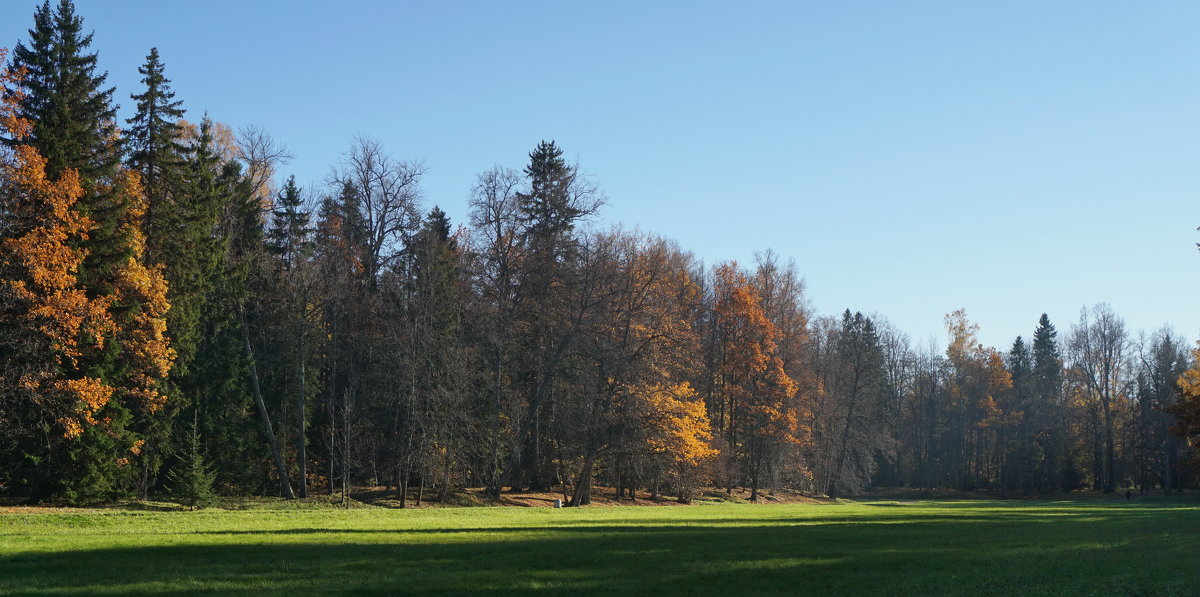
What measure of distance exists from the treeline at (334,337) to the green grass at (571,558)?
7490 millimetres

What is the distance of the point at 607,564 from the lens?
18031 millimetres

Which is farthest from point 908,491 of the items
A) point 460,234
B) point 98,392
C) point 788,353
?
point 98,392

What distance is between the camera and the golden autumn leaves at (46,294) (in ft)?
98.3

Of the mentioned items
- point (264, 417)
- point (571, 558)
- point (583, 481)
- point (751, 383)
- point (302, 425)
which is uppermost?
point (751, 383)

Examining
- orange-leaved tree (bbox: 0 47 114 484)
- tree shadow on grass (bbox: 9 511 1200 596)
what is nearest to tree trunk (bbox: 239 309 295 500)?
orange-leaved tree (bbox: 0 47 114 484)

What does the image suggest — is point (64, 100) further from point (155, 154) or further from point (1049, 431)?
point (1049, 431)

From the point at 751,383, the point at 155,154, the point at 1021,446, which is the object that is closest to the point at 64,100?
the point at 155,154

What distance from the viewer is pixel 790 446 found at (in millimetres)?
65688

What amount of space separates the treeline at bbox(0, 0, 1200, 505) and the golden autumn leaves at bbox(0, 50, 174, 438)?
0.10 metres

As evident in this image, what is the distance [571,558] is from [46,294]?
22.4 meters

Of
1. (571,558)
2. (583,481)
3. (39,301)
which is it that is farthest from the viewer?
(583,481)

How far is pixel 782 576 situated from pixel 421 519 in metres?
18.6

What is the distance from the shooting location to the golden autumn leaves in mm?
29969

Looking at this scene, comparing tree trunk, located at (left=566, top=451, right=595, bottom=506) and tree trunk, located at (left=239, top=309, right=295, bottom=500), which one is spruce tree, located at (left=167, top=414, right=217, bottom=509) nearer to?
tree trunk, located at (left=239, top=309, right=295, bottom=500)
